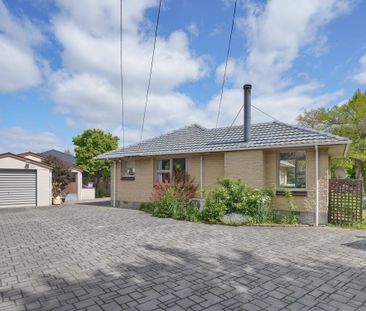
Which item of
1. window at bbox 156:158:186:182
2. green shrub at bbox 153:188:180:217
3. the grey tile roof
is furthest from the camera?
window at bbox 156:158:186:182

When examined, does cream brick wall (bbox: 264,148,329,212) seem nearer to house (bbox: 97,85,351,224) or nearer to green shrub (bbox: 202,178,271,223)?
house (bbox: 97,85,351,224)

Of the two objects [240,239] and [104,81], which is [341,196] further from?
[104,81]

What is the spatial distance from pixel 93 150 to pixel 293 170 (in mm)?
23533

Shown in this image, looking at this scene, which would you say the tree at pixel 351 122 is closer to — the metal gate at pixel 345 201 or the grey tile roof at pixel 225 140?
the grey tile roof at pixel 225 140

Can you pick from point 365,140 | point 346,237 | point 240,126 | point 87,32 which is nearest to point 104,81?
point 87,32

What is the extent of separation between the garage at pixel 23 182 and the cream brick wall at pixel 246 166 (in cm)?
1388

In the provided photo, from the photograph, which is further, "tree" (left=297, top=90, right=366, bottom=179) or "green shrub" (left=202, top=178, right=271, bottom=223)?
"tree" (left=297, top=90, right=366, bottom=179)

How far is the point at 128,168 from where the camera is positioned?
17047mm

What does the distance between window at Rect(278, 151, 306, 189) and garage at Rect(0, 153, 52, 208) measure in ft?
53.0

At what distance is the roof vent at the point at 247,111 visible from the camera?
1241 centimetres

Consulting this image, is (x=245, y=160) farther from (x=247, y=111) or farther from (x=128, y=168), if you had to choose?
(x=128, y=168)

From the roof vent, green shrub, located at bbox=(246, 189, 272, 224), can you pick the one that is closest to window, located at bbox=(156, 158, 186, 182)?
the roof vent

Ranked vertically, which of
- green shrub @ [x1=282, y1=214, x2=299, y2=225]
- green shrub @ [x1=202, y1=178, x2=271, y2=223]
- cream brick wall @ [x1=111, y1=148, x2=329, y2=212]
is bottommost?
green shrub @ [x1=282, y1=214, x2=299, y2=225]

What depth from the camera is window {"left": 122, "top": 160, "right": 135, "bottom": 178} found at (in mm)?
16688
